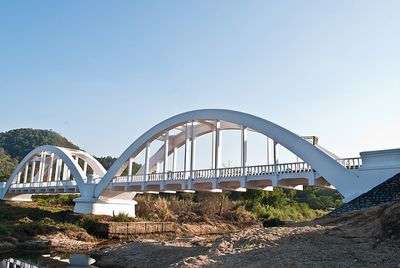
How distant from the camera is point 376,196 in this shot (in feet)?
45.9

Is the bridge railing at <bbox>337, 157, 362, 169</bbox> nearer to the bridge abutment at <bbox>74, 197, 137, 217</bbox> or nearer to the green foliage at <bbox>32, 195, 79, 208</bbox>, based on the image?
the bridge abutment at <bbox>74, 197, 137, 217</bbox>

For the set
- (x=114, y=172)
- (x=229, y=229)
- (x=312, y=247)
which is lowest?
(x=229, y=229)

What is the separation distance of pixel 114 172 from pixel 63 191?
9.36 metres

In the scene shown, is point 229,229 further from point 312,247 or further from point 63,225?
point 312,247

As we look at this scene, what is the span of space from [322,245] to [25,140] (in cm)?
11931

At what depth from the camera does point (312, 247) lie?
412 inches

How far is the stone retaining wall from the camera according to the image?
13.5 metres

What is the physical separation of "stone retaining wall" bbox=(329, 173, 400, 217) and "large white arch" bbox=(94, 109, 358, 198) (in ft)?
3.11

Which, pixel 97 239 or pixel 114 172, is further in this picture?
pixel 114 172

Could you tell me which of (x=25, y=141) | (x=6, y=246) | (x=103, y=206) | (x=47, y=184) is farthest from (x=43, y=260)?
(x=25, y=141)

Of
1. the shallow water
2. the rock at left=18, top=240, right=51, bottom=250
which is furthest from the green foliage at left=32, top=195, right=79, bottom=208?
the shallow water

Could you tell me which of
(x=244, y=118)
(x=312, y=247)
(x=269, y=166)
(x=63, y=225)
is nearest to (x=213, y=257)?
(x=312, y=247)

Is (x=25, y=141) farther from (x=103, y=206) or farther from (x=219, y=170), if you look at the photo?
(x=219, y=170)

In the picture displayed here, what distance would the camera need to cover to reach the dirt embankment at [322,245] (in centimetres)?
948
